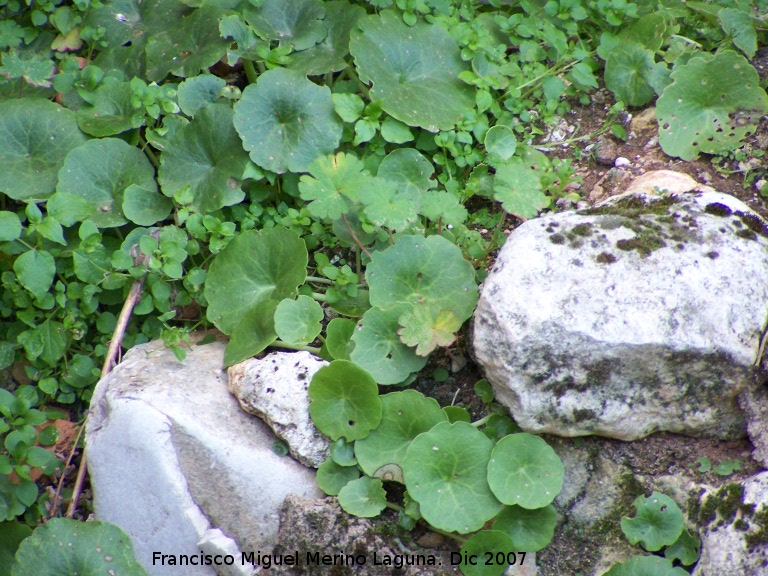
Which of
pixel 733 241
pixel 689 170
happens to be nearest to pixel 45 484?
pixel 733 241

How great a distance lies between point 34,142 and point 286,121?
115 centimetres

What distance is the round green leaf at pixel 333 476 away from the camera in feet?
7.74

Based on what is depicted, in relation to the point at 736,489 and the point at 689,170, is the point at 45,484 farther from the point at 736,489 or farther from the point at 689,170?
the point at 689,170

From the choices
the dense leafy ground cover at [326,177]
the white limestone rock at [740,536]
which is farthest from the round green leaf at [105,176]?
the white limestone rock at [740,536]

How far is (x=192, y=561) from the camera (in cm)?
229

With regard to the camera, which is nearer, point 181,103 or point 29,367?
point 29,367

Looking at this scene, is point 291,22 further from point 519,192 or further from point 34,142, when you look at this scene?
point 519,192

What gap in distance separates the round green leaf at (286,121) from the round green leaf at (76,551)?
5.16 feet

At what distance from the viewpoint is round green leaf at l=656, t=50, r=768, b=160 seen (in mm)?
3041

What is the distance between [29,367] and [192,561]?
3.90 feet

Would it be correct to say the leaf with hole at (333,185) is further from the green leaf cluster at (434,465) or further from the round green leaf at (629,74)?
the round green leaf at (629,74)

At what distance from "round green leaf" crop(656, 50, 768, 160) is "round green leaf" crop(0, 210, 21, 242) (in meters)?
2.80

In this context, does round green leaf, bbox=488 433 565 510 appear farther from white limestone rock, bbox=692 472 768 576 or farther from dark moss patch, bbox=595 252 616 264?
dark moss patch, bbox=595 252 616 264

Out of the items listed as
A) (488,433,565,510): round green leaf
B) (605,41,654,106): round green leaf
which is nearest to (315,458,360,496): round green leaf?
(488,433,565,510): round green leaf
